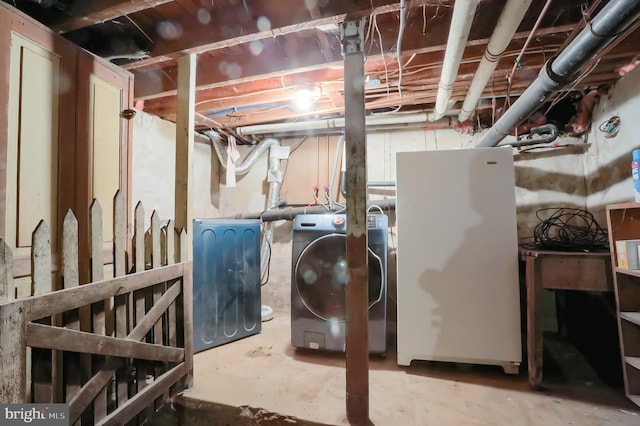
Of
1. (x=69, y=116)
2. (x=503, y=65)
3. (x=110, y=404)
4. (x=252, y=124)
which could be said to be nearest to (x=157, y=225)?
(x=69, y=116)

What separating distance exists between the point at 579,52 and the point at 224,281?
2536 mm

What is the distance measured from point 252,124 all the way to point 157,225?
1931 millimetres

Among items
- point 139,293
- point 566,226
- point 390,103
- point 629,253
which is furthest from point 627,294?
point 139,293

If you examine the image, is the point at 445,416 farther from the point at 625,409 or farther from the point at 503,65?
the point at 503,65

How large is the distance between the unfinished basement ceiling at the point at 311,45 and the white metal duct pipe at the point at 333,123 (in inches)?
10.0

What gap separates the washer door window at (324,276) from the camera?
2.15m

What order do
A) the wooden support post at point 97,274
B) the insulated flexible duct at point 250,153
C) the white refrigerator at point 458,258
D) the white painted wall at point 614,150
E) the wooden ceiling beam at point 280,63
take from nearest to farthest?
1. the wooden support post at point 97,274
2. the wooden ceiling beam at point 280,63
3. the white refrigerator at point 458,258
4. the white painted wall at point 614,150
5. the insulated flexible duct at point 250,153

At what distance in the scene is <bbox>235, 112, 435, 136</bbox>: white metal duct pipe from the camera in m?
2.71

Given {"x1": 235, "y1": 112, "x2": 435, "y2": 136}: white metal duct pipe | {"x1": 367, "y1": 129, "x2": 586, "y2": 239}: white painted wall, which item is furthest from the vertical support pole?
{"x1": 367, "y1": 129, "x2": 586, "y2": 239}: white painted wall

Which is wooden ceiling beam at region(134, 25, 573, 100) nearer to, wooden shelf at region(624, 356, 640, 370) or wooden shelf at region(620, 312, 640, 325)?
wooden shelf at region(620, 312, 640, 325)

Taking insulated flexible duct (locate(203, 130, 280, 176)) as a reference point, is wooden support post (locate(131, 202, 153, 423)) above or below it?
below

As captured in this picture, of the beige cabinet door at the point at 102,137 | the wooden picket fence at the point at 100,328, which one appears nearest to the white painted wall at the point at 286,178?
the beige cabinet door at the point at 102,137
